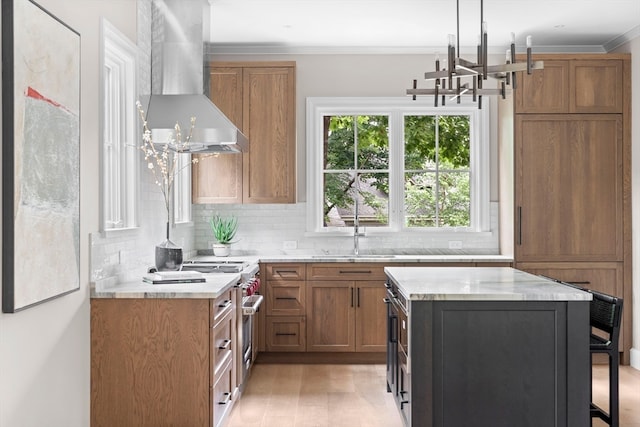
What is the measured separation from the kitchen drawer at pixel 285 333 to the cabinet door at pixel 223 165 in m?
1.18

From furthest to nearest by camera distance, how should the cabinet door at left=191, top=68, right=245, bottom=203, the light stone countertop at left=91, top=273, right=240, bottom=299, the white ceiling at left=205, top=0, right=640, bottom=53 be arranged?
the cabinet door at left=191, top=68, right=245, bottom=203, the white ceiling at left=205, top=0, right=640, bottom=53, the light stone countertop at left=91, top=273, right=240, bottom=299

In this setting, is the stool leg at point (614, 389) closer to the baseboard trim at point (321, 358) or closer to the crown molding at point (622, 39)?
the baseboard trim at point (321, 358)

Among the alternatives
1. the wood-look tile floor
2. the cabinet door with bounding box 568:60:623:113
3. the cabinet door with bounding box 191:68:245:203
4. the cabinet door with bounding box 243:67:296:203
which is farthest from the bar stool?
the cabinet door with bounding box 191:68:245:203

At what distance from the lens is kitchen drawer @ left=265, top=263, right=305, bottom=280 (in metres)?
5.54

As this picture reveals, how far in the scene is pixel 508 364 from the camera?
3.13m

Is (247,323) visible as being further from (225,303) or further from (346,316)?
(346,316)

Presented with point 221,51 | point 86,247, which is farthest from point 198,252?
point 86,247

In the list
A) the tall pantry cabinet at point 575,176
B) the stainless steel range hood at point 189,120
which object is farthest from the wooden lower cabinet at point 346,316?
the stainless steel range hood at point 189,120

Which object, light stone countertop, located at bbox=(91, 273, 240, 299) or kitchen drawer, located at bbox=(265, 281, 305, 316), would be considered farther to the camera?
kitchen drawer, located at bbox=(265, 281, 305, 316)

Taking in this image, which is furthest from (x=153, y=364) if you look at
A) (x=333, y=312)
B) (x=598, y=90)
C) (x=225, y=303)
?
(x=598, y=90)

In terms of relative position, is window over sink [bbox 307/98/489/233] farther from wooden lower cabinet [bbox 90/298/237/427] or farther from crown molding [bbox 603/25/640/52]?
wooden lower cabinet [bbox 90/298/237/427]

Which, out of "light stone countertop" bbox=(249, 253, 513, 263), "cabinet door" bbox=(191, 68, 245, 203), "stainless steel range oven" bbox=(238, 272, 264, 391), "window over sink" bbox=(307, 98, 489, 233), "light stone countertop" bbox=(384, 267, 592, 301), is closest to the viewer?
"light stone countertop" bbox=(384, 267, 592, 301)

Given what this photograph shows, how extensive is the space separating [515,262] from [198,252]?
9.78 feet

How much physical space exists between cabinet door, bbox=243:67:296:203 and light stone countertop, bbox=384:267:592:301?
207 centimetres
